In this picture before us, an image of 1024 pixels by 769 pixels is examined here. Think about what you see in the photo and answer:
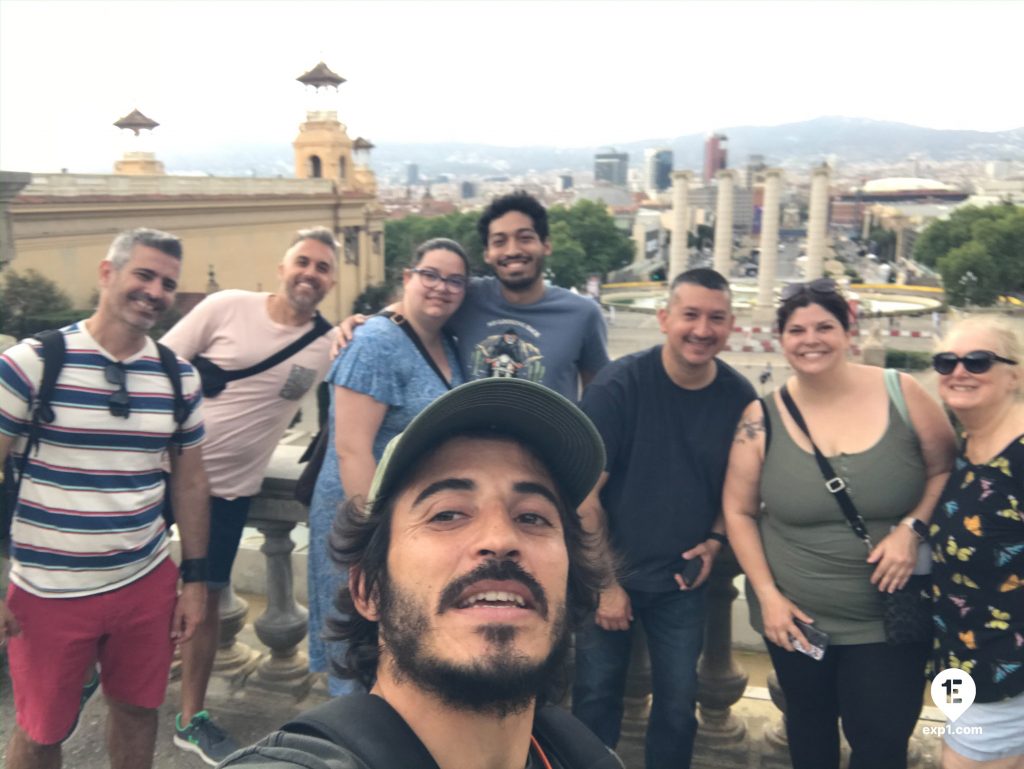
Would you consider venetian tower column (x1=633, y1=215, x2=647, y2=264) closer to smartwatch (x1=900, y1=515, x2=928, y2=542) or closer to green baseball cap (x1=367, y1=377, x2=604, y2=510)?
smartwatch (x1=900, y1=515, x2=928, y2=542)

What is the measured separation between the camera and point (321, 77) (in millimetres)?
40844

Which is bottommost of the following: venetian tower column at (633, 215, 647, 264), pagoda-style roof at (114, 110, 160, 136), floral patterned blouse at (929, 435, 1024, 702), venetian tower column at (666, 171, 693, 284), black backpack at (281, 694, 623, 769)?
venetian tower column at (633, 215, 647, 264)

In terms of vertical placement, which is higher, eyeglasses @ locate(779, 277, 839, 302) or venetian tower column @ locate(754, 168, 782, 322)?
eyeglasses @ locate(779, 277, 839, 302)

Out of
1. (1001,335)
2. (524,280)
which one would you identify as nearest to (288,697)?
(524,280)

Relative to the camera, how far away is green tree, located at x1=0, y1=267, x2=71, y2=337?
2162cm

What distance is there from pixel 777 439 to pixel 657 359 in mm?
485

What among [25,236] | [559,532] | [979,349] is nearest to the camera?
[559,532]

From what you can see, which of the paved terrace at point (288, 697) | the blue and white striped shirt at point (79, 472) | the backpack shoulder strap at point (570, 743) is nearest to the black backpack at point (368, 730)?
the backpack shoulder strap at point (570, 743)

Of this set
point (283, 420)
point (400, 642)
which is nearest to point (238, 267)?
point (283, 420)

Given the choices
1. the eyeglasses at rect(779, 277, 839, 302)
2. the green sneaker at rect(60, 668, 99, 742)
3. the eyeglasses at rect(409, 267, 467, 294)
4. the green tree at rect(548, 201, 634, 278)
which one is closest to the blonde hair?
the eyeglasses at rect(779, 277, 839, 302)

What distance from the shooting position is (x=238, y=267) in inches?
1362

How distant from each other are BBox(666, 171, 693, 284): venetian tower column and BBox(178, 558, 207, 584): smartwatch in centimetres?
4695

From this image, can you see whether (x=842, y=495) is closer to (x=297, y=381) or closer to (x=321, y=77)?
(x=297, y=381)

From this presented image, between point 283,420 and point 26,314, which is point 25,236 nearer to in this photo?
point 26,314
